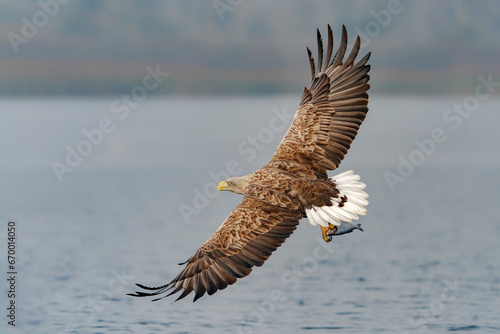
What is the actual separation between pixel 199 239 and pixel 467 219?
5734mm

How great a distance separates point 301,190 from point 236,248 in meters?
0.93

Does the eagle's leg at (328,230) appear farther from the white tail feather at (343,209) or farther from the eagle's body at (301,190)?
the white tail feather at (343,209)

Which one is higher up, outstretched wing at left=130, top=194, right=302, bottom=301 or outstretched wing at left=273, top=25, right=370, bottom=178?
outstretched wing at left=273, top=25, right=370, bottom=178

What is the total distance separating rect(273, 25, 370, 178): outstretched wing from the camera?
31.5 feet

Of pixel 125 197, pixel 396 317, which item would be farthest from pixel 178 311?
pixel 125 197

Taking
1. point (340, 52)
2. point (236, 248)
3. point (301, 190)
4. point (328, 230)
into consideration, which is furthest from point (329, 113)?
point (236, 248)

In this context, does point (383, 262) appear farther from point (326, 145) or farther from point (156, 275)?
point (326, 145)

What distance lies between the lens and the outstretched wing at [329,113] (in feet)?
31.5

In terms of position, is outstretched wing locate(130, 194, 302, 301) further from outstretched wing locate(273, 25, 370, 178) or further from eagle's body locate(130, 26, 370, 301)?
outstretched wing locate(273, 25, 370, 178)

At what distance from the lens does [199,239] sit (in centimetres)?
1516

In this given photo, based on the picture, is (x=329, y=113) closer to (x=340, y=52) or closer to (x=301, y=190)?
(x=340, y=52)

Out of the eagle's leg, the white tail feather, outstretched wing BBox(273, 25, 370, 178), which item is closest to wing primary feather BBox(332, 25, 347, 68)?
outstretched wing BBox(273, 25, 370, 178)

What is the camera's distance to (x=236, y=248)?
28.2 ft

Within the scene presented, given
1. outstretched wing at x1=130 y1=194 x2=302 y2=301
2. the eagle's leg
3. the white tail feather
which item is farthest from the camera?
the eagle's leg
